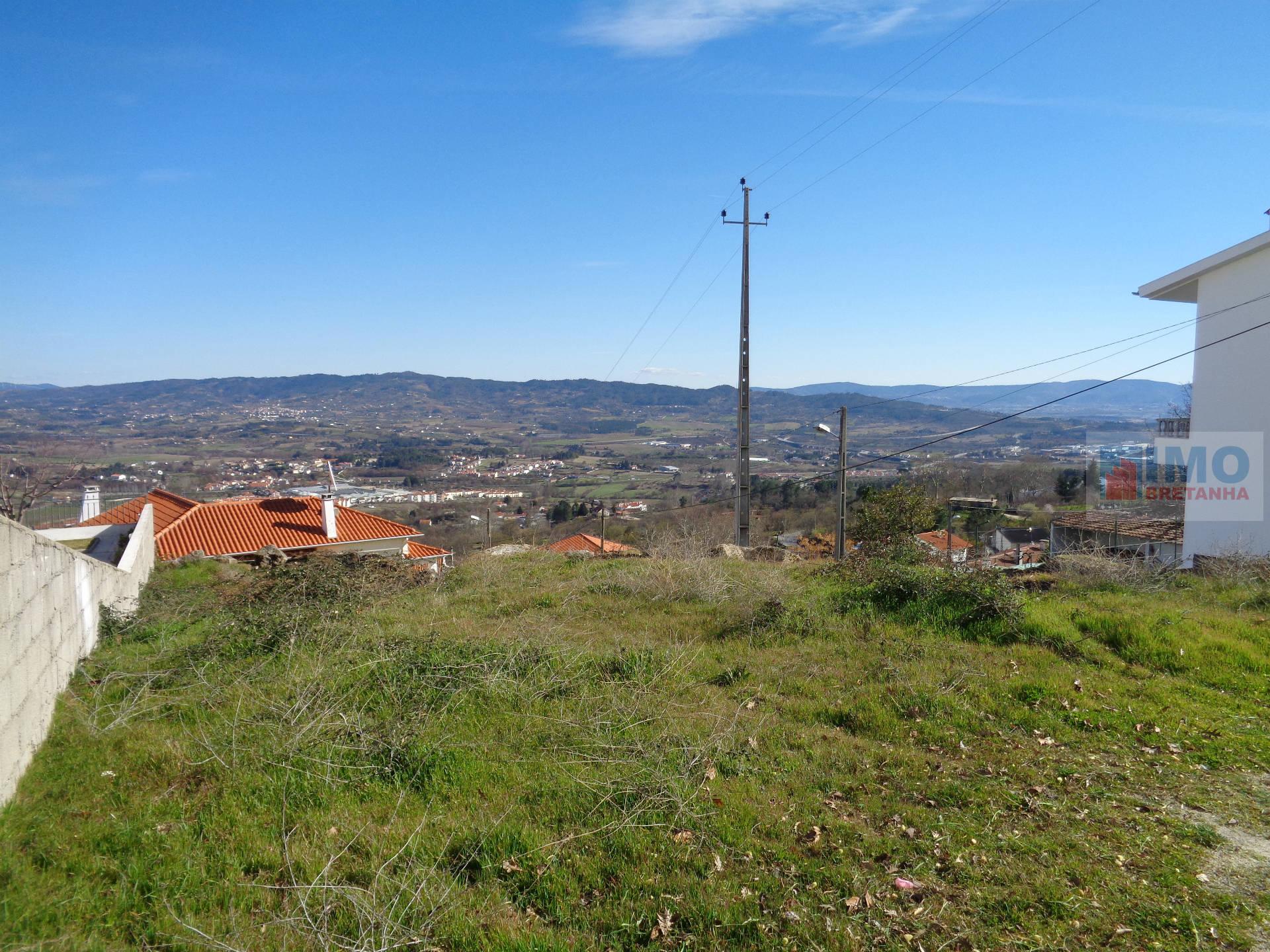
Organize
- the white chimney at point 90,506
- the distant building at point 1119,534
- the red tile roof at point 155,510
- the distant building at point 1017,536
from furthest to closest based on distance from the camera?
the distant building at point 1017,536, the white chimney at point 90,506, the red tile roof at point 155,510, the distant building at point 1119,534

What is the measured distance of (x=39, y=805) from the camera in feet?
12.3

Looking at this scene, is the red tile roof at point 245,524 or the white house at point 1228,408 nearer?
the white house at point 1228,408

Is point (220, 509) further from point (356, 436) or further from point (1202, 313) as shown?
point (356, 436)

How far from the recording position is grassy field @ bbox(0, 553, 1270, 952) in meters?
2.98

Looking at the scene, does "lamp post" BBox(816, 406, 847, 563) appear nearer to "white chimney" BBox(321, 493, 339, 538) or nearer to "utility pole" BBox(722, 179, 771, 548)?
"utility pole" BBox(722, 179, 771, 548)

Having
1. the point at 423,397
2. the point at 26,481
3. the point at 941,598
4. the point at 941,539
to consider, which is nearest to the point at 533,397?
the point at 423,397

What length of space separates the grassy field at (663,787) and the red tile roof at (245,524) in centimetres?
947

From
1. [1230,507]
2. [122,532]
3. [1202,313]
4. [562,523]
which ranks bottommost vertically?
[562,523]

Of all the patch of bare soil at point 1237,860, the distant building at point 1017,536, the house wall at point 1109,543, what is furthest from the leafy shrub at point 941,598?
the distant building at point 1017,536

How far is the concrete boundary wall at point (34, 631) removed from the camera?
393cm

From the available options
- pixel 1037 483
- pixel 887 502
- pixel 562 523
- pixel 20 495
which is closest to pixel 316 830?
pixel 20 495

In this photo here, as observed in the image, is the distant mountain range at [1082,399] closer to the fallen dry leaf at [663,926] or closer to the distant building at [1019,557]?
the distant building at [1019,557]

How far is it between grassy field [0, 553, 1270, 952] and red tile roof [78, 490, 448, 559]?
9.47 m

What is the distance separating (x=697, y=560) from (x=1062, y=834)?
6732 millimetres
